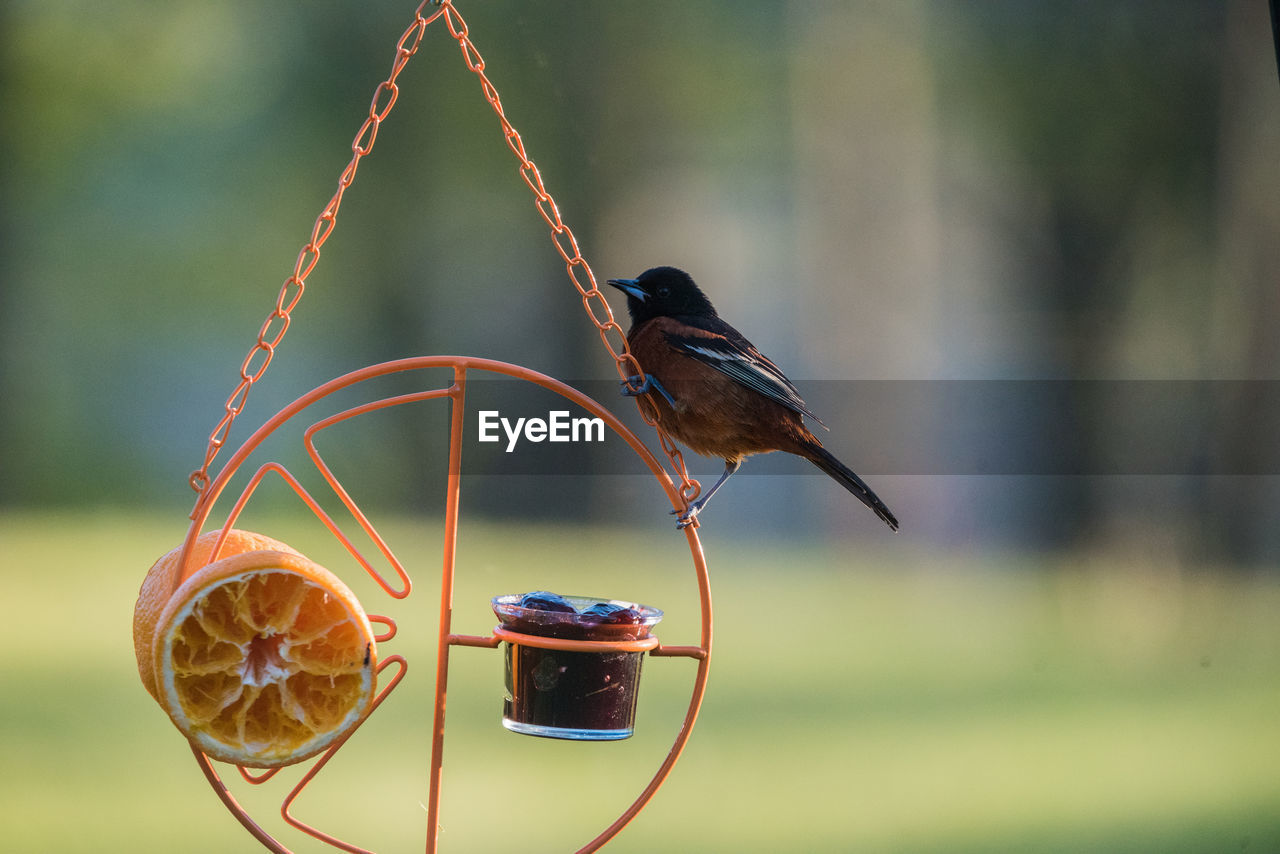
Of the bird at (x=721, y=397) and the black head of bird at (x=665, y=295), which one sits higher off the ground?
the black head of bird at (x=665, y=295)

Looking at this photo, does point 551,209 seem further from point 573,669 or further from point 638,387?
point 573,669

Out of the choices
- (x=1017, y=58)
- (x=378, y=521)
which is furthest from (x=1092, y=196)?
(x=378, y=521)

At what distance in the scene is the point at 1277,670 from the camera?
443 inches

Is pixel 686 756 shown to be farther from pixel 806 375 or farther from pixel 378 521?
pixel 806 375

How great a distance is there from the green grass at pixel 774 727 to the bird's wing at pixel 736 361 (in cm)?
276

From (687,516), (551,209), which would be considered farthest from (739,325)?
(551,209)

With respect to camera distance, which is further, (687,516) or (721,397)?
(721,397)

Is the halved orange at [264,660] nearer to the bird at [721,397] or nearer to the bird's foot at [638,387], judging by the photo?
the bird's foot at [638,387]

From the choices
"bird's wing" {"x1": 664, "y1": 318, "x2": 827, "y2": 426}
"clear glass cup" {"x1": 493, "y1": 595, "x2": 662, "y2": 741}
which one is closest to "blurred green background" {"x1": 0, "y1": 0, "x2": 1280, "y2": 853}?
"bird's wing" {"x1": 664, "y1": 318, "x2": 827, "y2": 426}

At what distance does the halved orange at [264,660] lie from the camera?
7.37 ft

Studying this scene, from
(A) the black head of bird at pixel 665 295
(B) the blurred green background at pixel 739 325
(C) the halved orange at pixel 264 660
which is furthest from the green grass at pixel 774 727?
(C) the halved orange at pixel 264 660

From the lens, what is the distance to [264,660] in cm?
235

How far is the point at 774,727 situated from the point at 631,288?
507 centimetres

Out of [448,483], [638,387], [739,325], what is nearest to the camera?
[448,483]
